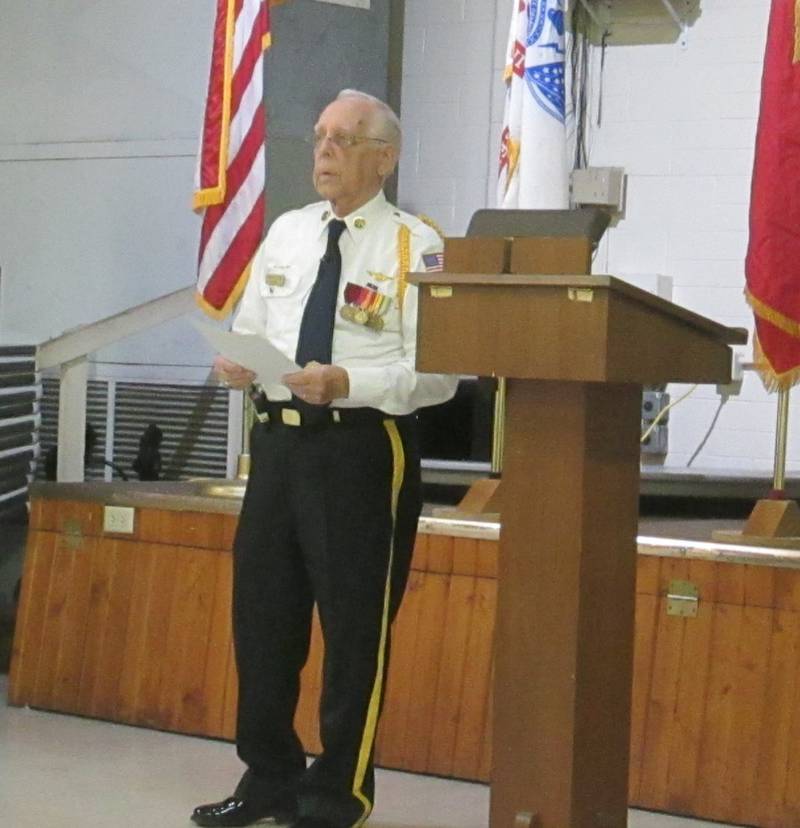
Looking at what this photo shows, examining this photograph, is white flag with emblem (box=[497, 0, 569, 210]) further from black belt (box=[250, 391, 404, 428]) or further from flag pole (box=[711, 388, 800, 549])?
black belt (box=[250, 391, 404, 428])

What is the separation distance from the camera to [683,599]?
3.30 m

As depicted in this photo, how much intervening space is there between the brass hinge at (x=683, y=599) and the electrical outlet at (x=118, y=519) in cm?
148

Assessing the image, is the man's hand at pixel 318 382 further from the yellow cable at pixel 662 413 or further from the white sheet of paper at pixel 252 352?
the yellow cable at pixel 662 413

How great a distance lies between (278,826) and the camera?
2.95 metres

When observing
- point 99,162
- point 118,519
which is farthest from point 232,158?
point 99,162

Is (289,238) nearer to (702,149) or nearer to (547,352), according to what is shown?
(547,352)

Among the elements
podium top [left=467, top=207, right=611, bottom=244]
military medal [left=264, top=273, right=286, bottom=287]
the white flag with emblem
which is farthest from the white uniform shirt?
the white flag with emblem

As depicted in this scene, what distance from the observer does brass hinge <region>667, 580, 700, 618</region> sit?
10.8 ft

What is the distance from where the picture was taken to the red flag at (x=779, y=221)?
3477 millimetres

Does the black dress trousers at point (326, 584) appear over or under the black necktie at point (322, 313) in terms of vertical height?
under

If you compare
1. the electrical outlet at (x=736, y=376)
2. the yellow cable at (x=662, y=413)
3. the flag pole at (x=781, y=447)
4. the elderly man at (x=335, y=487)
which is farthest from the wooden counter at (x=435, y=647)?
the electrical outlet at (x=736, y=376)

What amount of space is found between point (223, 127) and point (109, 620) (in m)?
1.54

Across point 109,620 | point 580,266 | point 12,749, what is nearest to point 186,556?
point 109,620

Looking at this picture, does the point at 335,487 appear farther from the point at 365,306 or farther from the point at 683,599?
the point at 683,599
